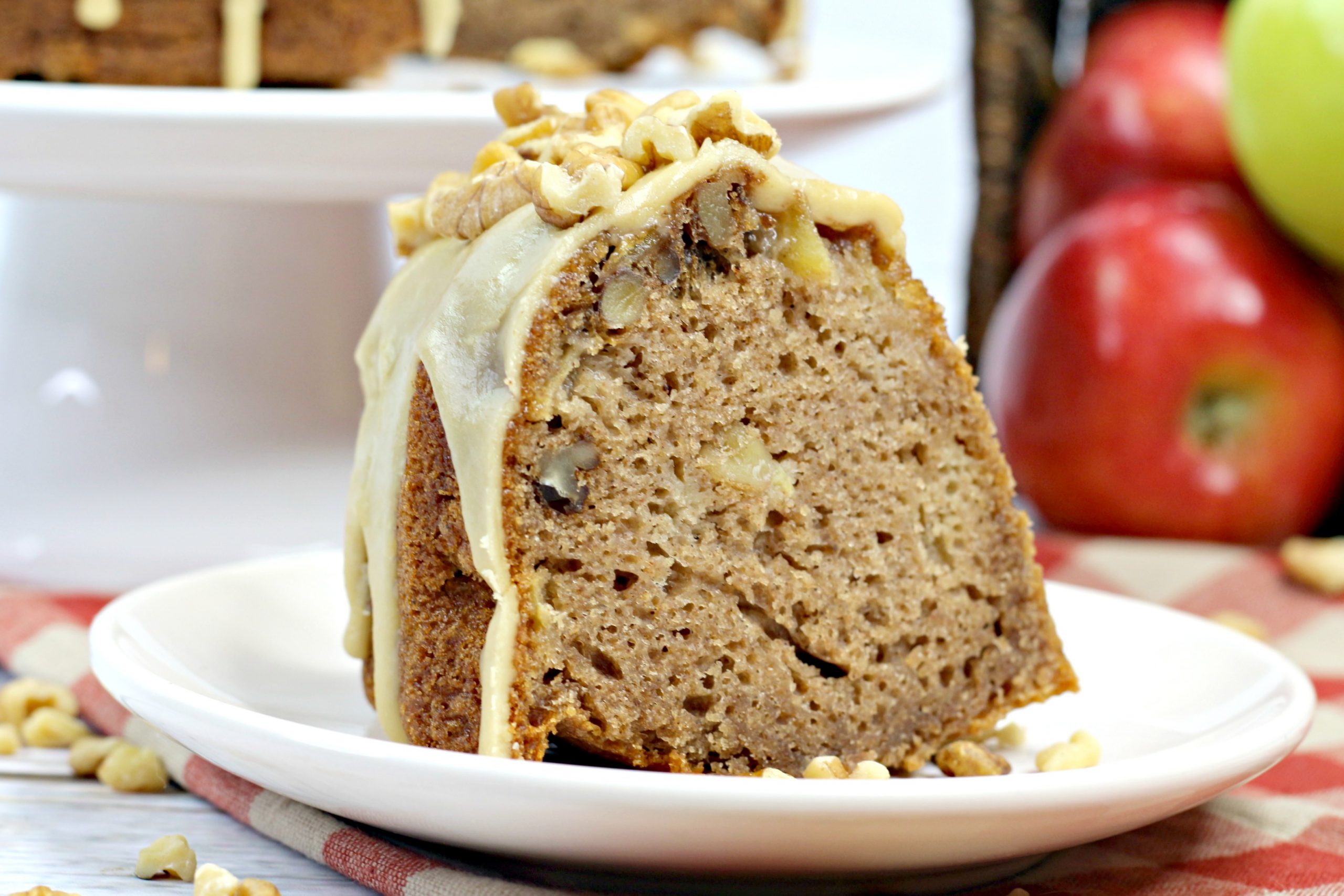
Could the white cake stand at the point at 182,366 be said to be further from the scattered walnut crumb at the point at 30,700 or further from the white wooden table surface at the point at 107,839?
the white wooden table surface at the point at 107,839

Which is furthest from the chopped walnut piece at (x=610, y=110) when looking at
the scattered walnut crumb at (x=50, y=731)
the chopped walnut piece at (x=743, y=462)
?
the scattered walnut crumb at (x=50, y=731)

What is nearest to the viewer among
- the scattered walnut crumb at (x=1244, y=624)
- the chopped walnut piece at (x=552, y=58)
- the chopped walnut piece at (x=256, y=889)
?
the chopped walnut piece at (x=256, y=889)

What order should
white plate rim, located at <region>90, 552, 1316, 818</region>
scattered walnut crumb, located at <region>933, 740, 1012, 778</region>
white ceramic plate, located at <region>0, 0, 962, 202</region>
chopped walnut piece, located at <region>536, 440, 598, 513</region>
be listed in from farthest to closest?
white ceramic plate, located at <region>0, 0, 962, 202</region> → scattered walnut crumb, located at <region>933, 740, 1012, 778</region> → chopped walnut piece, located at <region>536, 440, 598, 513</region> → white plate rim, located at <region>90, 552, 1316, 818</region>

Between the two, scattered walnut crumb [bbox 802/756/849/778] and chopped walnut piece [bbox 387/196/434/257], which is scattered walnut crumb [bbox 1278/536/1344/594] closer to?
scattered walnut crumb [bbox 802/756/849/778]

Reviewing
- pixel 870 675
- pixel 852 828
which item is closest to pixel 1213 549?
pixel 870 675

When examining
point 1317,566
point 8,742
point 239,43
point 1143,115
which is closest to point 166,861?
point 8,742

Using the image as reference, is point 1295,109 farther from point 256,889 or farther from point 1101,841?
point 256,889

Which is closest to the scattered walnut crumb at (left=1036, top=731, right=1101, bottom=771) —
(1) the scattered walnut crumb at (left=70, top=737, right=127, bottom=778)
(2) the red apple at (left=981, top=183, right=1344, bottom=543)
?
(1) the scattered walnut crumb at (left=70, top=737, right=127, bottom=778)
